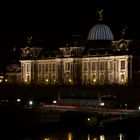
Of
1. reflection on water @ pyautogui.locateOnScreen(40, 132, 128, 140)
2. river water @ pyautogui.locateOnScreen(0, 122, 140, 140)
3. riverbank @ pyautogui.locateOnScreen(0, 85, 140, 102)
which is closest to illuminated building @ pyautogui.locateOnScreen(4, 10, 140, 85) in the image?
riverbank @ pyautogui.locateOnScreen(0, 85, 140, 102)

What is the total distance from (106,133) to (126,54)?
164ft

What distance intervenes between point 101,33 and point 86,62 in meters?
12.0

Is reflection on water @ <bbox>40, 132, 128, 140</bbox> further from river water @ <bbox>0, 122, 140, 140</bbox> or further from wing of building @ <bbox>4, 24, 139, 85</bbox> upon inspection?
wing of building @ <bbox>4, 24, 139, 85</bbox>

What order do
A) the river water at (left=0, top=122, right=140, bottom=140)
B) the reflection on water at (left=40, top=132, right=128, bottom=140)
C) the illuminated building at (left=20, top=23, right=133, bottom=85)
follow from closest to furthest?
the reflection on water at (left=40, top=132, right=128, bottom=140) < the river water at (left=0, top=122, right=140, bottom=140) < the illuminated building at (left=20, top=23, right=133, bottom=85)

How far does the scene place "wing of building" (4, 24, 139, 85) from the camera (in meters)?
120

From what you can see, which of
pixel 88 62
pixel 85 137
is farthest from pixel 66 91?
pixel 85 137

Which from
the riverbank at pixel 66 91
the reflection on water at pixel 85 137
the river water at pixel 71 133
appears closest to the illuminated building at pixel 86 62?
the riverbank at pixel 66 91

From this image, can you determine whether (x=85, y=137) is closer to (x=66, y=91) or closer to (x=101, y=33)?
(x=66, y=91)

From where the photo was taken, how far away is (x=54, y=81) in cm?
13412

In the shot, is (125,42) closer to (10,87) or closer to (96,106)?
(10,87)

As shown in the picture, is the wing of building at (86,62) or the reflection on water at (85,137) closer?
Result: the reflection on water at (85,137)

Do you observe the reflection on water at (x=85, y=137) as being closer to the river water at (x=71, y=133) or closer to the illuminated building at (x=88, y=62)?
the river water at (x=71, y=133)

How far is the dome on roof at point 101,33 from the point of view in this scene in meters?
137

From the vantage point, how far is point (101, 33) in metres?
138
